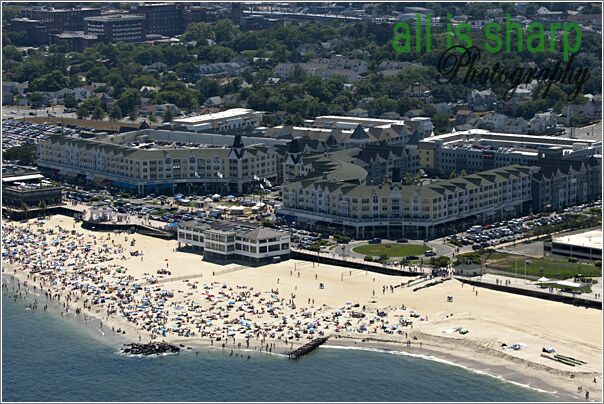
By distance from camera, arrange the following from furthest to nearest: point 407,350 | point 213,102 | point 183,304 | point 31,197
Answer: point 213,102
point 31,197
point 183,304
point 407,350

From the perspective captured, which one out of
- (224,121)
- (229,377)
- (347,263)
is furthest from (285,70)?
(229,377)

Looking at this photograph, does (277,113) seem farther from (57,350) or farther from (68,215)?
(57,350)

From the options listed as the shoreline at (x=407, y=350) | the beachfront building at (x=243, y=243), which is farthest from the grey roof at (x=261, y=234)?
the shoreline at (x=407, y=350)

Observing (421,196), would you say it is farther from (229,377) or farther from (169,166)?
(229,377)

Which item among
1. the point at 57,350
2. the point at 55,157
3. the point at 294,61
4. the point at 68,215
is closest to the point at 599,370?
the point at 57,350

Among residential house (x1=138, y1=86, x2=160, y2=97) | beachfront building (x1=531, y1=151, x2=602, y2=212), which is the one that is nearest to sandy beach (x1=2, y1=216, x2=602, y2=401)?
beachfront building (x1=531, y1=151, x2=602, y2=212)

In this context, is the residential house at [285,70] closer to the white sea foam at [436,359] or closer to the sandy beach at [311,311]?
the sandy beach at [311,311]
